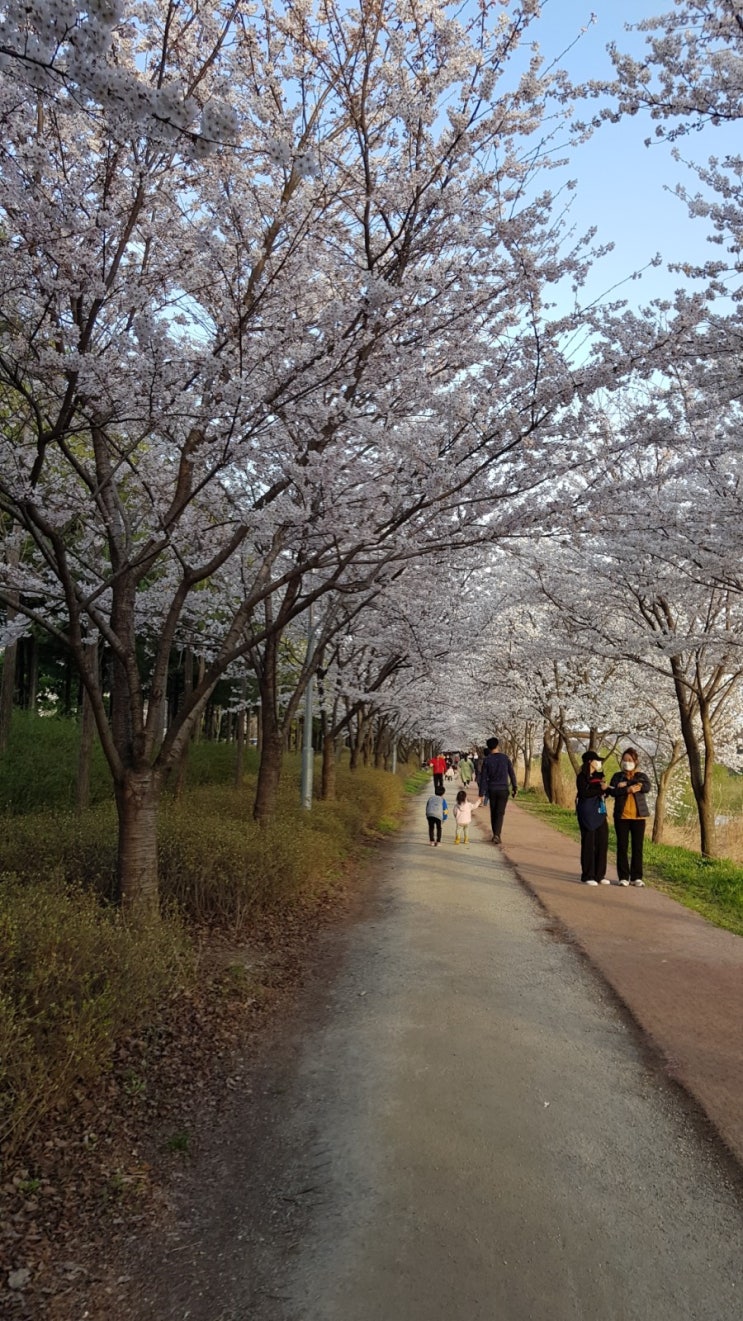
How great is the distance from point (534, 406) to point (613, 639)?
829 cm

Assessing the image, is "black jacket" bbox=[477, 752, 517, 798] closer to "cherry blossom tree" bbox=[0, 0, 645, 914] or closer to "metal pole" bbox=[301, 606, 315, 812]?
"metal pole" bbox=[301, 606, 315, 812]

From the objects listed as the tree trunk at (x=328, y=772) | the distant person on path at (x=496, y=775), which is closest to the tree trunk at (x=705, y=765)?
the distant person on path at (x=496, y=775)

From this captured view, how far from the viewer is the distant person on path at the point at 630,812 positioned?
395 inches

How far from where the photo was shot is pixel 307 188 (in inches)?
240

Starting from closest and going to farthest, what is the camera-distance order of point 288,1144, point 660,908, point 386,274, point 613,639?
point 288,1144
point 386,274
point 660,908
point 613,639

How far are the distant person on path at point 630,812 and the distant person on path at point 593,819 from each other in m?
0.16

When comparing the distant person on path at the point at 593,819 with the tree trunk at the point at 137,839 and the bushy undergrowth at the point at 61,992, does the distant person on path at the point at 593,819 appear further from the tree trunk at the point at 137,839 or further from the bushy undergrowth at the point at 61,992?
the bushy undergrowth at the point at 61,992

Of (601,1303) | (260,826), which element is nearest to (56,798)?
(260,826)

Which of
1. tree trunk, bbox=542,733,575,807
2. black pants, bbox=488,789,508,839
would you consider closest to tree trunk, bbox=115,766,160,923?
black pants, bbox=488,789,508,839

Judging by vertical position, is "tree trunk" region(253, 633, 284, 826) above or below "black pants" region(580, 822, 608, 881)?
above

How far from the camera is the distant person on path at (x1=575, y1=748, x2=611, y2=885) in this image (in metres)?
10.0

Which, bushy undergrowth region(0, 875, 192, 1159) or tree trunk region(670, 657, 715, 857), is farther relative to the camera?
tree trunk region(670, 657, 715, 857)

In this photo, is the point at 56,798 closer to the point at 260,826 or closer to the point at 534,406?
the point at 260,826

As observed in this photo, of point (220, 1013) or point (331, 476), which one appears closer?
point (220, 1013)
